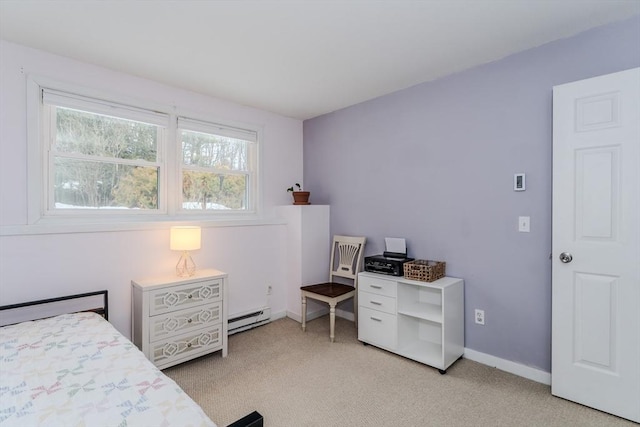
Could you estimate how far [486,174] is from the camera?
8.51 ft

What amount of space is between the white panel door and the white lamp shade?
9.07ft

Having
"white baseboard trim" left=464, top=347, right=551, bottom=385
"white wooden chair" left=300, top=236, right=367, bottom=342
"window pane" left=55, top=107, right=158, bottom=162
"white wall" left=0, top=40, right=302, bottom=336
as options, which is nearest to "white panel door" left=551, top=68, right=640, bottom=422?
"white baseboard trim" left=464, top=347, right=551, bottom=385

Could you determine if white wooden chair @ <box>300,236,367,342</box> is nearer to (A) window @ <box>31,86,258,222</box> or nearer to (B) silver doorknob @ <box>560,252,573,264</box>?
(A) window @ <box>31,86,258,222</box>

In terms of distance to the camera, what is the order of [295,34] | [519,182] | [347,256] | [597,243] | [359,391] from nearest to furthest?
1. [597,243]
2. [295,34]
3. [359,391]
4. [519,182]
5. [347,256]

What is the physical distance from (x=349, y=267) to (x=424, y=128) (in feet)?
5.46

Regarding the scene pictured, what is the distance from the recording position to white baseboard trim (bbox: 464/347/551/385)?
7.56ft

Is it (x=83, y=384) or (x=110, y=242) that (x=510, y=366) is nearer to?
(x=83, y=384)

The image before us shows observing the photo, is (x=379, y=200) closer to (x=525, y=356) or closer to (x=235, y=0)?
(x=525, y=356)

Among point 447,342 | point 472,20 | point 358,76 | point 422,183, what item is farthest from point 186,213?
point 472,20

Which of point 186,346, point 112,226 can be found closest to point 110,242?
point 112,226

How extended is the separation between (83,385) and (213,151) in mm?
2502

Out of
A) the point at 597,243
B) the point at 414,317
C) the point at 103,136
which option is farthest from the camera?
the point at 414,317

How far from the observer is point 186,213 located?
10.4ft

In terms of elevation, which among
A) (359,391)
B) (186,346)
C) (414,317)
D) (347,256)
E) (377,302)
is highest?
(347,256)
